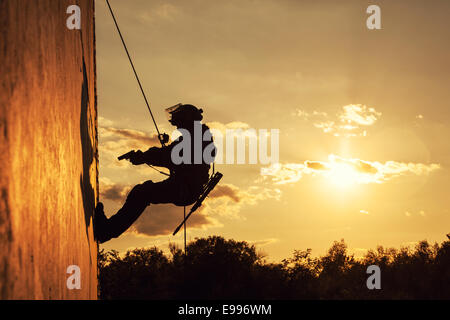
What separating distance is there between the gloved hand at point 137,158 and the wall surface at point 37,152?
1619 millimetres

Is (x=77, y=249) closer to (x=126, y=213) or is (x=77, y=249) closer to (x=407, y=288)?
(x=126, y=213)

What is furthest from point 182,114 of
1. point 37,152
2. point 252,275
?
point 252,275

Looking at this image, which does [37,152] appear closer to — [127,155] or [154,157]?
[127,155]

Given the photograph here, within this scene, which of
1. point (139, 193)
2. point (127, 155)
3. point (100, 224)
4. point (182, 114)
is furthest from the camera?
point (182, 114)

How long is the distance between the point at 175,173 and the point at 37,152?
4834 mm

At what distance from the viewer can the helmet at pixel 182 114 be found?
8961mm

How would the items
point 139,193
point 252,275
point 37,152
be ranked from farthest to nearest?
point 252,275, point 139,193, point 37,152

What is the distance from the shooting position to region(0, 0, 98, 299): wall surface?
117 inches

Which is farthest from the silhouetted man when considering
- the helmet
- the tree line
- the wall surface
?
the tree line

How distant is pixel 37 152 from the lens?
3.79m

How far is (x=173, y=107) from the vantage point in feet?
29.7

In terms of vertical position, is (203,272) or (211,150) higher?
(211,150)
